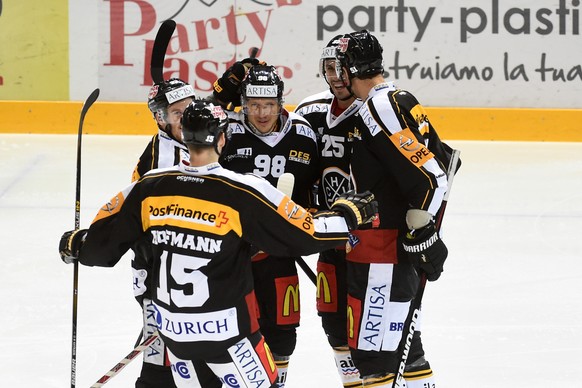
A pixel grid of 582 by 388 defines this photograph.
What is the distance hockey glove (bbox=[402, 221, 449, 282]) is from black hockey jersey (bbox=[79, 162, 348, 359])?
40cm

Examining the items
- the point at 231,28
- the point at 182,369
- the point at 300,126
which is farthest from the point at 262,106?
the point at 231,28

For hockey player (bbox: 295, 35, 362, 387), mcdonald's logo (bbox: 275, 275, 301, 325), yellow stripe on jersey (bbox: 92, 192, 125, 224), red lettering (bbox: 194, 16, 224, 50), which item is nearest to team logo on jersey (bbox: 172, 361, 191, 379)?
yellow stripe on jersey (bbox: 92, 192, 125, 224)

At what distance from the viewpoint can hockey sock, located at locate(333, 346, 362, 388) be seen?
142 inches

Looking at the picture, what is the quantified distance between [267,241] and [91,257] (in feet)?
1.67

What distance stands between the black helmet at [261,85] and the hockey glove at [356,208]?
23.1 inches

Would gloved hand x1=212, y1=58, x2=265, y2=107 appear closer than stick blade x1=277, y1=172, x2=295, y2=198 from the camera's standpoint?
No

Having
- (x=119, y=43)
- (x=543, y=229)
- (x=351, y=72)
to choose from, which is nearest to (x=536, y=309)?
(x=543, y=229)

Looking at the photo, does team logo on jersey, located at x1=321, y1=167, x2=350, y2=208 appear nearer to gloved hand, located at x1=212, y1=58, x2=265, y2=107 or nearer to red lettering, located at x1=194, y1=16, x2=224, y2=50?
gloved hand, located at x1=212, y1=58, x2=265, y2=107

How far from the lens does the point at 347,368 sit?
3611mm

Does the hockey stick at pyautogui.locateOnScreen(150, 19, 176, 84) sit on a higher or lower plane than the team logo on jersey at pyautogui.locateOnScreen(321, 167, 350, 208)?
higher

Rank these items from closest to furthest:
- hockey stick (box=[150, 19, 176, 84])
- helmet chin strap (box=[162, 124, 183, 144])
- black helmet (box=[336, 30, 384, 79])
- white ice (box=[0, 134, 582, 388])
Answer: black helmet (box=[336, 30, 384, 79]), helmet chin strap (box=[162, 124, 183, 144]), hockey stick (box=[150, 19, 176, 84]), white ice (box=[0, 134, 582, 388])

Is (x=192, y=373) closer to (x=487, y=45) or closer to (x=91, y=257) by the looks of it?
(x=91, y=257)

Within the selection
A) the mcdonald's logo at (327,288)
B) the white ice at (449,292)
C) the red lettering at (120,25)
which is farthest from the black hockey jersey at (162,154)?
the red lettering at (120,25)

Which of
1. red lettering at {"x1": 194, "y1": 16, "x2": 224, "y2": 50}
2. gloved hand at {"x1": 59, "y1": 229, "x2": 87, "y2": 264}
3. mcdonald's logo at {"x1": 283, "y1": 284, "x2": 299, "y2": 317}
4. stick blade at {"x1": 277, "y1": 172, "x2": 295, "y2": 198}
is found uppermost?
red lettering at {"x1": 194, "y1": 16, "x2": 224, "y2": 50}
